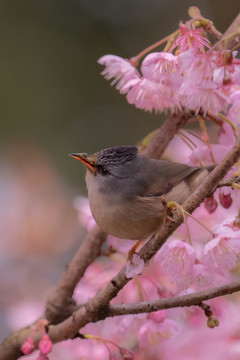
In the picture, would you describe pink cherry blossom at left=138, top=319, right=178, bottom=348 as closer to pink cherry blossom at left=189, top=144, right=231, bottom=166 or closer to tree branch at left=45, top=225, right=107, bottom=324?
tree branch at left=45, top=225, right=107, bottom=324

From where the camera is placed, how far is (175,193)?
1758 mm

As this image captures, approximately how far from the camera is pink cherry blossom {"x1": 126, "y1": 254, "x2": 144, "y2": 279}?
4.48 ft

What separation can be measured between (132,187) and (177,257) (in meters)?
0.40

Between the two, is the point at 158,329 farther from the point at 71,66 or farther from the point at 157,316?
the point at 71,66

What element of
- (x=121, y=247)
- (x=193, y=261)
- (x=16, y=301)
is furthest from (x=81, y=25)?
(x=193, y=261)

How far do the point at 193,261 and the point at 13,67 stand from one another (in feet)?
14.3

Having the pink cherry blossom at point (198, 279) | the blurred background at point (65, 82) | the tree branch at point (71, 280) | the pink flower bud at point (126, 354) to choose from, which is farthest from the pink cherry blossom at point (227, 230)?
the blurred background at point (65, 82)

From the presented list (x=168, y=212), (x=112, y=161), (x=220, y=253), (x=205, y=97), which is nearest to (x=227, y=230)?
(x=220, y=253)

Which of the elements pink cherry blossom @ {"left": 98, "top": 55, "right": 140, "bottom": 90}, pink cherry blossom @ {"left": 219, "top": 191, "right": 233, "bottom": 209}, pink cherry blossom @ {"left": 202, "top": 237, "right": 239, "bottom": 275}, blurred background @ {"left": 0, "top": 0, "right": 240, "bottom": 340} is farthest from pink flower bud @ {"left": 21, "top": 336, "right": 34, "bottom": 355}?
blurred background @ {"left": 0, "top": 0, "right": 240, "bottom": 340}

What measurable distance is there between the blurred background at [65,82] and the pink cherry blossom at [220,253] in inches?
82.8

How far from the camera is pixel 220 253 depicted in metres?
1.40

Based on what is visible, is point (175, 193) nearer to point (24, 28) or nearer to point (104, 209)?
point (104, 209)

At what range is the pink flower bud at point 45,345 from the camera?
1585 mm

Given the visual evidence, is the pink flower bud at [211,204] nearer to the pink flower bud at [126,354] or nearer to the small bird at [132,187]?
the small bird at [132,187]
